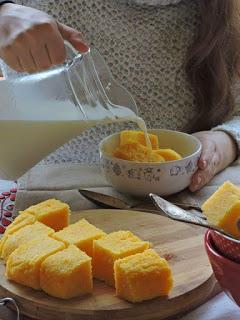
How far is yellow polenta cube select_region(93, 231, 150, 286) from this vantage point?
62 centimetres

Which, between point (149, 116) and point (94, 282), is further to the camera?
point (149, 116)

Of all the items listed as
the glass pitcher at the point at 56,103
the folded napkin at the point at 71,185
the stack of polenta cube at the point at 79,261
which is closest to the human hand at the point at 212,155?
the folded napkin at the point at 71,185

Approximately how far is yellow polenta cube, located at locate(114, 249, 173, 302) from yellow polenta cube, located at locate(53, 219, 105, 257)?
0.06m

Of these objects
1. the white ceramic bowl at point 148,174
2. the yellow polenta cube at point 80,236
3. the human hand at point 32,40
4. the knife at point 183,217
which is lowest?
the white ceramic bowl at point 148,174

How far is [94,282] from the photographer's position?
24.9 inches

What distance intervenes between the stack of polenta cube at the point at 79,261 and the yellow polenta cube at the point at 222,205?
83 mm

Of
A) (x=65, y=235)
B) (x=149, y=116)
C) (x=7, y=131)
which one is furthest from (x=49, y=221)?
(x=149, y=116)

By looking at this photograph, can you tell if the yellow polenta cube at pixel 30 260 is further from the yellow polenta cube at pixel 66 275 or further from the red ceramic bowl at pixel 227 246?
the red ceramic bowl at pixel 227 246

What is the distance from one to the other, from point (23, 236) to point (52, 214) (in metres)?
0.06

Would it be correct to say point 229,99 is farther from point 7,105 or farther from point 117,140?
point 7,105

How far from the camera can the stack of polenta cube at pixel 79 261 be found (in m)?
0.59

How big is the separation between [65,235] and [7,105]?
229 millimetres

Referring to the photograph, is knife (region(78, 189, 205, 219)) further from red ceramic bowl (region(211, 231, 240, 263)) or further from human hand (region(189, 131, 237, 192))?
red ceramic bowl (region(211, 231, 240, 263))

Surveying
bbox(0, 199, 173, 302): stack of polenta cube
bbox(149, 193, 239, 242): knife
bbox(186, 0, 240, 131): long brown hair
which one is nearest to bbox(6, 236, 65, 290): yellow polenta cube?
bbox(0, 199, 173, 302): stack of polenta cube
